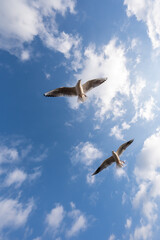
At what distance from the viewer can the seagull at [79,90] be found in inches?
718

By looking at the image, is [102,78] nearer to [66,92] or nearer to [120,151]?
[66,92]

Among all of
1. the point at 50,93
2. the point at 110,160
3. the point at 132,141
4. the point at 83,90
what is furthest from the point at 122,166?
the point at 50,93

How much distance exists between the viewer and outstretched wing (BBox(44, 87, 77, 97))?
722 inches

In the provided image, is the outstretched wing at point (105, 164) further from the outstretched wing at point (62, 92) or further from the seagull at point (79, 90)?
the outstretched wing at point (62, 92)

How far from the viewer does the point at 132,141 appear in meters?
21.2

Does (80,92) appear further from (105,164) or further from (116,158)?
(105,164)

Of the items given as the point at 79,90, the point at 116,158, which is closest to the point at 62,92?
the point at 79,90

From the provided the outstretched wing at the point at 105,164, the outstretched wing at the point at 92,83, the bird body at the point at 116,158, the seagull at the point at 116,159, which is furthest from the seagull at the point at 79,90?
the outstretched wing at the point at 105,164

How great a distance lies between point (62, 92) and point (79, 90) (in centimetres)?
185

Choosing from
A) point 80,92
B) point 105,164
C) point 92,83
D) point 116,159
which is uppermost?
point 92,83

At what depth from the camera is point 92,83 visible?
1850 centimetres

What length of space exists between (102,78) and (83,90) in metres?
2.19

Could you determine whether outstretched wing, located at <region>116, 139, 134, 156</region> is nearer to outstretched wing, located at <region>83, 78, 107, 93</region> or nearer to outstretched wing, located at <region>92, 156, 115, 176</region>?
outstretched wing, located at <region>92, 156, 115, 176</region>

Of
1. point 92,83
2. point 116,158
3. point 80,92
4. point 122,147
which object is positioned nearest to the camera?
point 80,92
